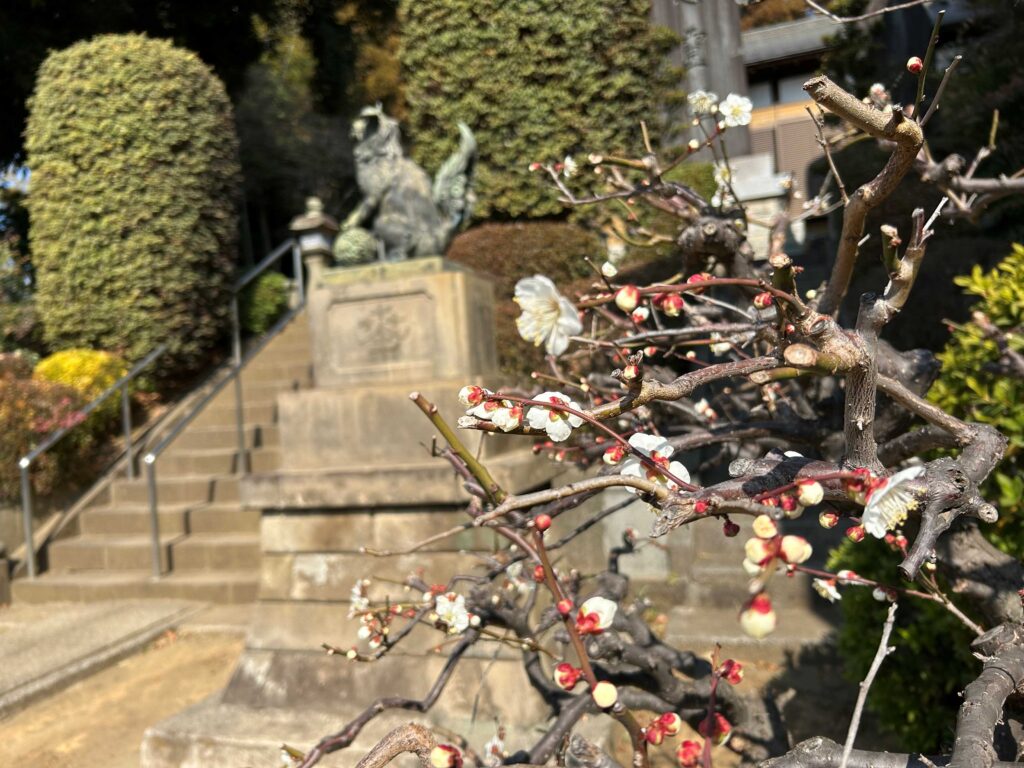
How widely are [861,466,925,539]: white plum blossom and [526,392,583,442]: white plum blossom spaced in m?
0.41

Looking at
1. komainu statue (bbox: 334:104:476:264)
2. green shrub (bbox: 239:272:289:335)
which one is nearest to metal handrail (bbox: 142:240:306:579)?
green shrub (bbox: 239:272:289:335)

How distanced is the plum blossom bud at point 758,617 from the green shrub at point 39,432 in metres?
6.59

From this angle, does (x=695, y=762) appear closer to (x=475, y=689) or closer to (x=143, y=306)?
(x=475, y=689)

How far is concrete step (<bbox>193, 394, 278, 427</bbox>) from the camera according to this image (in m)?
7.21

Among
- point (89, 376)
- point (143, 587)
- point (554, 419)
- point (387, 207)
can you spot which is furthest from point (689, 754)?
point (89, 376)

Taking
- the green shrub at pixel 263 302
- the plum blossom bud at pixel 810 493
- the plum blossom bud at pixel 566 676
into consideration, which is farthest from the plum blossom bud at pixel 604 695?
the green shrub at pixel 263 302

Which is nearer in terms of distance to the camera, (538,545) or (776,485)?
(776,485)

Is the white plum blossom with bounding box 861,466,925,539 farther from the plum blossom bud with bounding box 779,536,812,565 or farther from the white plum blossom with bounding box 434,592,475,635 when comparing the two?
the white plum blossom with bounding box 434,592,475,635

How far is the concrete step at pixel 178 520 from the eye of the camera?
19.5 ft

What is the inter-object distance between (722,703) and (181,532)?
512 centimetres

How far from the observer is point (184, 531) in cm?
599

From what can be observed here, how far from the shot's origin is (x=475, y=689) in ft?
10.1

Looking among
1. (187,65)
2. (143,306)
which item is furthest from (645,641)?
(187,65)

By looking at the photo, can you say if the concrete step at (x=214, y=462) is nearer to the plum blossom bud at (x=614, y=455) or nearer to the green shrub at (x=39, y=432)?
the green shrub at (x=39, y=432)
